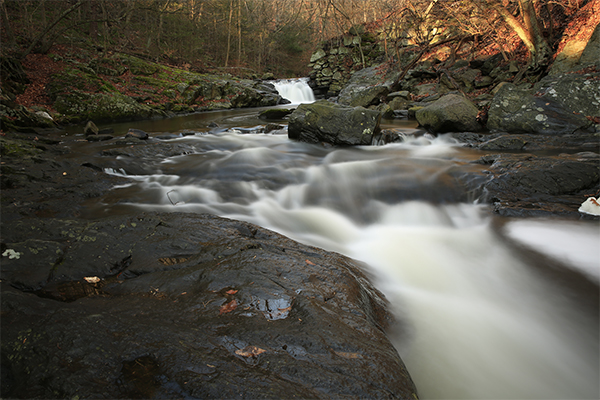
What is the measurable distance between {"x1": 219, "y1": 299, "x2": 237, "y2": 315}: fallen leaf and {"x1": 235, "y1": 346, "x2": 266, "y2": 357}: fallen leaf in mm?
314

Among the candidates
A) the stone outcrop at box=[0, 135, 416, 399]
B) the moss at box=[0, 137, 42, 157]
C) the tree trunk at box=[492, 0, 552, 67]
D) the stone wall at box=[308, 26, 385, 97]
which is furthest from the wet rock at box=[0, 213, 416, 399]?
the stone wall at box=[308, 26, 385, 97]

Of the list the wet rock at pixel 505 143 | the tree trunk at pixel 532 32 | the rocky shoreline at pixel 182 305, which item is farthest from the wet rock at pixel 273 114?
the rocky shoreline at pixel 182 305

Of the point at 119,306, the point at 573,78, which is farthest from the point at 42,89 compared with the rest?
the point at 573,78

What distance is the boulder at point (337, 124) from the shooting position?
7656 millimetres

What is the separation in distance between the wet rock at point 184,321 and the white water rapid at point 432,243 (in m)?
0.57

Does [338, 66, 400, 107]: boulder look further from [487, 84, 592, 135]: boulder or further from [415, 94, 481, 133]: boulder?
[487, 84, 592, 135]: boulder

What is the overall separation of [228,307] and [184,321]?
0.81 ft

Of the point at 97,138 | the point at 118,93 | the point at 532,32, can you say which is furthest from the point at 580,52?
the point at 118,93

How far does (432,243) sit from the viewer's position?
378cm

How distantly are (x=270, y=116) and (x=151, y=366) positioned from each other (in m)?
13.3

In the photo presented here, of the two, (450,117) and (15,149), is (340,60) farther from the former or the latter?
(15,149)

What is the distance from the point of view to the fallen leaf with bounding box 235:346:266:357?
1.37m

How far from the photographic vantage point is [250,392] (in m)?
1.17

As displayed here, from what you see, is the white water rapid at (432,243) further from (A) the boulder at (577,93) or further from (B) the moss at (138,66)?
(B) the moss at (138,66)
